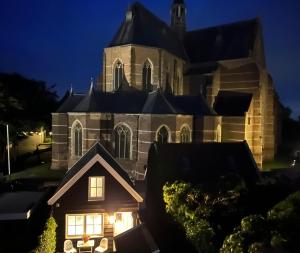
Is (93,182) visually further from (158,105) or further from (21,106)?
(21,106)

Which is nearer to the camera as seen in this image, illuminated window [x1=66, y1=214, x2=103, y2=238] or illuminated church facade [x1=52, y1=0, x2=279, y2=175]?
illuminated window [x1=66, y1=214, x2=103, y2=238]

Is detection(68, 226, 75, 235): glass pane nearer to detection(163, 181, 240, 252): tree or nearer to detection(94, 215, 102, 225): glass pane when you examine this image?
detection(94, 215, 102, 225): glass pane

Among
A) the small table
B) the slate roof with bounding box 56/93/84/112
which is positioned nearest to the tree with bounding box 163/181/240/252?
the small table

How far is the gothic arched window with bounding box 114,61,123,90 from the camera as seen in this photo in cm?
3006

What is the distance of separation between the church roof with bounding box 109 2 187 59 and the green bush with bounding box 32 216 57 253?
21.0 metres

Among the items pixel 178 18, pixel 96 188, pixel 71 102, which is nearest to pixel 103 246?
pixel 96 188

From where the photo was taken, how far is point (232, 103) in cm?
3162

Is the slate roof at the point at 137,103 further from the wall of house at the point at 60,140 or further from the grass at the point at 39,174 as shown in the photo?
the grass at the point at 39,174

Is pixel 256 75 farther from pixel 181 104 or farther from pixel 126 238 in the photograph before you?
pixel 126 238

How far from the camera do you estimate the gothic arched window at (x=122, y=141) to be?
25609 mm

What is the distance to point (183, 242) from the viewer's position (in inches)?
463

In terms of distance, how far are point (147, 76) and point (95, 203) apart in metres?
19.6

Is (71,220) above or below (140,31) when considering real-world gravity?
below

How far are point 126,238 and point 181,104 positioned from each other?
682 inches
